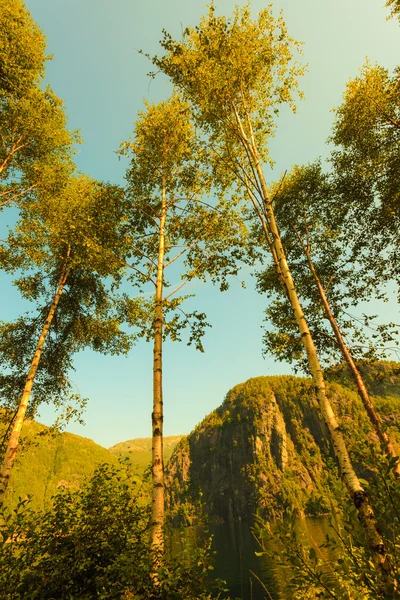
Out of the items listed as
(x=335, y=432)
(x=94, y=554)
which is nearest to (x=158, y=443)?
(x=94, y=554)

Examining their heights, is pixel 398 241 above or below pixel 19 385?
above

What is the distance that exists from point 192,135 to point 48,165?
7194mm

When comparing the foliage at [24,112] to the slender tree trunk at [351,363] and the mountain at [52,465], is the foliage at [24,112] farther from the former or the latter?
the mountain at [52,465]

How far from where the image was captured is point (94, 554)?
6.62 metres

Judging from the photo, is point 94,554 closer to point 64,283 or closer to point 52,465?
point 64,283

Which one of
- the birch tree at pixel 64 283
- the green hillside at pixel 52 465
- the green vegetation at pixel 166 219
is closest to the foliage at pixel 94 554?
the green vegetation at pixel 166 219

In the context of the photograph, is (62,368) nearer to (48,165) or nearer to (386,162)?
(48,165)

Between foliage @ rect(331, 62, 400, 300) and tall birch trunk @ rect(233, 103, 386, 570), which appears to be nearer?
tall birch trunk @ rect(233, 103, 386, 570)

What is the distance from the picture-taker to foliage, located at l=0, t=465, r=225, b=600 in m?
5.51

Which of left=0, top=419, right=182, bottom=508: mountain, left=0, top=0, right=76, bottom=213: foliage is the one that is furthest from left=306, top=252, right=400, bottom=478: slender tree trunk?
left=0, top=419, right=182, bottom=508: mountain

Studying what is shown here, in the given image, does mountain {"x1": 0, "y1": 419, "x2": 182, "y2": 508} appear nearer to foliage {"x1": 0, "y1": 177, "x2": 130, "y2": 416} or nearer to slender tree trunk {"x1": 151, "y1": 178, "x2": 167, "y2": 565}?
foliage {"x1": 0, "y1": 177, "x2": 130, "y2": 416}

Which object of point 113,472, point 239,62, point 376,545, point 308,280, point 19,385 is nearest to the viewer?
point 376,545

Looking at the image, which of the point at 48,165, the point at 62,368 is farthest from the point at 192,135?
the point at 62,368

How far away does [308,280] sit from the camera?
690 inches
